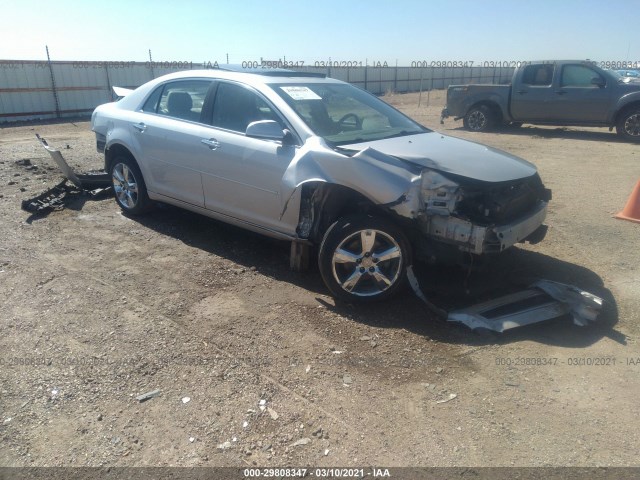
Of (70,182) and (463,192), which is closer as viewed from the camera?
(463,192)

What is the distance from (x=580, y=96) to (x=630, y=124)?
4.48 ft

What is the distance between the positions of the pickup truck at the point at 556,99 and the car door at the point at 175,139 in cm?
1110

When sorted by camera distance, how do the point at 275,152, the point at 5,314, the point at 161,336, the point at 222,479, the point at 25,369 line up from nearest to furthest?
1. the point at 222,479
2. the point at 25,369
3. the point at 161,336
4. the point at 5,314
5. the point at 275,152

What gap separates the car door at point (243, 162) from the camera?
4.43m

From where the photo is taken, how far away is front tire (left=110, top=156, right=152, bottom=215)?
593cm

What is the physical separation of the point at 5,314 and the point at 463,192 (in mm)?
3612

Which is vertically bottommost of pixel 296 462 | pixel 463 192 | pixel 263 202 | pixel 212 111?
pixel 296 462

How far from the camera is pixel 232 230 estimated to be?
230 inches

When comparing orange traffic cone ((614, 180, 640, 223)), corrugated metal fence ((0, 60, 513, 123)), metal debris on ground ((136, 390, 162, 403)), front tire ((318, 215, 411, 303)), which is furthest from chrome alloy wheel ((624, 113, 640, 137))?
Answer: corrugated metal fence ((0, 60, 513, 123))

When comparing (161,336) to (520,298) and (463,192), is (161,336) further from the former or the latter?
(520,298)

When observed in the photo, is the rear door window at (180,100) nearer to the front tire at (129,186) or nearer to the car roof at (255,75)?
the car roof at (255,75)

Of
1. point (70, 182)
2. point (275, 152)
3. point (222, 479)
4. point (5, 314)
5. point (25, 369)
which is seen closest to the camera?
point (222, 479)

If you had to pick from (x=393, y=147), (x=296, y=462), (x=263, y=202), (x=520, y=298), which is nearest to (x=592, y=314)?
(x=520, y=298)

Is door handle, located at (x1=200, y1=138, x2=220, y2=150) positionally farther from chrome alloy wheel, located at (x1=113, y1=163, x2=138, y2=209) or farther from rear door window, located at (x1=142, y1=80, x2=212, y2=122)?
chrome alloy wheel, located at (x1=113, y1=163, x2=138, y2=209)
